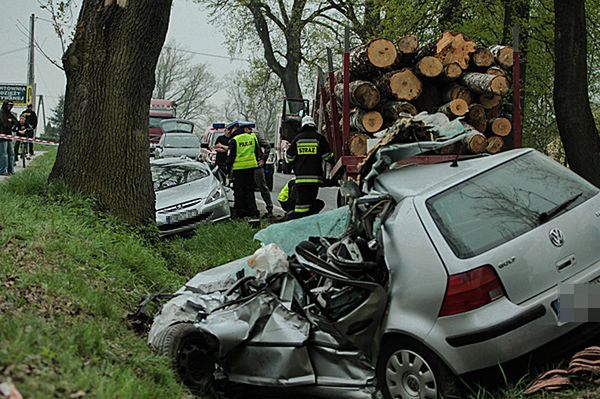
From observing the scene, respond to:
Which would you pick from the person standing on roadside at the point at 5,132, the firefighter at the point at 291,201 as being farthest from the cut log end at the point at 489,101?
the person standing on roadside at the point at 5,132

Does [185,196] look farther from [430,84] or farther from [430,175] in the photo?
[430,175]

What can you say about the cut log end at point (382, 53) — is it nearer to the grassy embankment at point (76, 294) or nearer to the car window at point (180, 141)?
the grassy embankment at point (76, 294)

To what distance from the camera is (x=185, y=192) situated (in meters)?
13.3

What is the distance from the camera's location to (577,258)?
4.80m

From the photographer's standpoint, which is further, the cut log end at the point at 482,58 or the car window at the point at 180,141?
the car window at the point at 180,141

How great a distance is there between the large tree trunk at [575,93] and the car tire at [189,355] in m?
7.15

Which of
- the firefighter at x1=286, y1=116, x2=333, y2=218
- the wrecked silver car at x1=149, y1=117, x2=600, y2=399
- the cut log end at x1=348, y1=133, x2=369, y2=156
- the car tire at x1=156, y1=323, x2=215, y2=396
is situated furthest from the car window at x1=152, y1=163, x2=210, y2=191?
the car tire at x1=156, y1=323, x2=215, y2=396

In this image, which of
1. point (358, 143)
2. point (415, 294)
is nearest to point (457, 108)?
point (358, 143)

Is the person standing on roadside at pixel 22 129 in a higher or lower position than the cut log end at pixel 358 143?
lower

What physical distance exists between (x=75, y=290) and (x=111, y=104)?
4010 millimetres

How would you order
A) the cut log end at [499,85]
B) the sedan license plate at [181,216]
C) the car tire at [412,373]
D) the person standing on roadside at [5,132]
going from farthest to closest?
the person standing on roadside at [5,132] → the sedan license plate at [181,216] → the cut log end at [499,85] → the car tire at [412,373]

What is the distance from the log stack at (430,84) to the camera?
9.84 meters

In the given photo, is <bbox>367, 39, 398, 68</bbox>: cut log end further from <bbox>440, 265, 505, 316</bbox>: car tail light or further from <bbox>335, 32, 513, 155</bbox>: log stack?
<bbox>440, 265, 505, 316</bbox>: car tail light

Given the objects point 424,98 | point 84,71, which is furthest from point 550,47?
point 84,71
